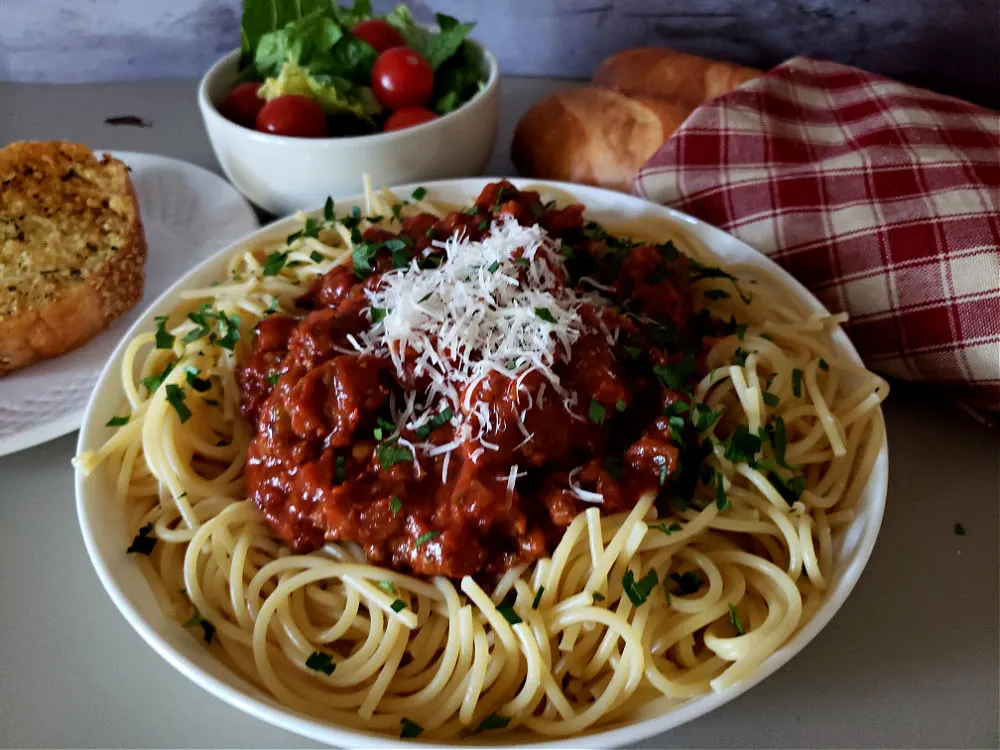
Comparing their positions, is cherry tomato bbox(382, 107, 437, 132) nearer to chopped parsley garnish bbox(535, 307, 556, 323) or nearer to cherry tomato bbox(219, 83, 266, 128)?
cherry tomato bbox(219, 83, 266, 128)

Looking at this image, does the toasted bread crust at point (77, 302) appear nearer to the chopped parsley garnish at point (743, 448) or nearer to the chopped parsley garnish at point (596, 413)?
the chopped parsley garnish at point (596, 413)

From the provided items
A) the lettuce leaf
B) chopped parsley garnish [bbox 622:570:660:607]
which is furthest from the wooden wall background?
chopped parsley garnish [bbox 622:570:660:607]

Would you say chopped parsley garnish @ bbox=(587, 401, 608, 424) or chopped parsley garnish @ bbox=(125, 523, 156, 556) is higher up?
chopped parsley garnish @ bbox=(587, 401, 608, 424)

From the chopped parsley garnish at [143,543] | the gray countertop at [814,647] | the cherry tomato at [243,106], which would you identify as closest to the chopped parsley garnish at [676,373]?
the gray countertop at [814,647]

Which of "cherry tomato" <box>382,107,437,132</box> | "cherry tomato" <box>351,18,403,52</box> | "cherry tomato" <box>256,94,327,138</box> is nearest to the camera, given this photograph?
"cherry tomato" <box>256,94,327,138</box>

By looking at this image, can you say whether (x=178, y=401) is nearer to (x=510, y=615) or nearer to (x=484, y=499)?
(x=484, y=499)

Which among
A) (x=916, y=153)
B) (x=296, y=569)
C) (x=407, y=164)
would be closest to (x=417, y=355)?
(x=296, y=569)
